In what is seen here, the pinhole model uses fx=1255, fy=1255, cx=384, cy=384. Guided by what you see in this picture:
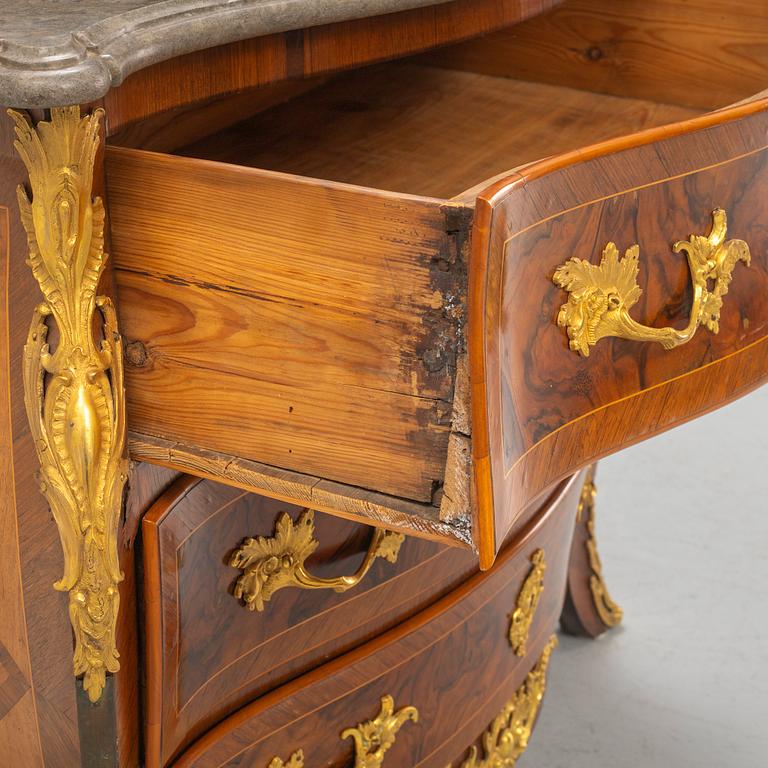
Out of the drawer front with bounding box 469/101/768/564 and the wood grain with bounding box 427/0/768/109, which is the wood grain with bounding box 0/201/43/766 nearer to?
the drawer front with bounding box 469/101/768/564

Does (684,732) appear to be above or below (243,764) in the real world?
below

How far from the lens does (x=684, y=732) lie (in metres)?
1.48

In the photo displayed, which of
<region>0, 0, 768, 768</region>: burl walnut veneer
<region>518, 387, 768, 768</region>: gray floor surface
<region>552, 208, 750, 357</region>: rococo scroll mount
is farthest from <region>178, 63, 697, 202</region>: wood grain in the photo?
<region>518, 387, 768, 768</region>: gray floor surface

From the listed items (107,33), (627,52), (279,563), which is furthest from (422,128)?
(107,33)

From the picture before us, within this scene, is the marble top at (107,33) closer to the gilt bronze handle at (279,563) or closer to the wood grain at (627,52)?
the gilt bronze handle at (279,563)

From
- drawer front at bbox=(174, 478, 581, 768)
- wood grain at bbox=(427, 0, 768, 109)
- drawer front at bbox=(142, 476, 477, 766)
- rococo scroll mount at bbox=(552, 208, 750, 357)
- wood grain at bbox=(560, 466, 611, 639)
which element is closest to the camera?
rococo scroll mount at bbox=(552, 208, 750, 357)

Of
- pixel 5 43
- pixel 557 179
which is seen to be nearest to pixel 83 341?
pixel 5 43

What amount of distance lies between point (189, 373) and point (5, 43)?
0.69 feet

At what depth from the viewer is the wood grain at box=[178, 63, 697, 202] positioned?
3.36ft

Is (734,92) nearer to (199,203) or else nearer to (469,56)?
(469,56)

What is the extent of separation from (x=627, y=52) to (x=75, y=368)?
Result: 0.83 metres

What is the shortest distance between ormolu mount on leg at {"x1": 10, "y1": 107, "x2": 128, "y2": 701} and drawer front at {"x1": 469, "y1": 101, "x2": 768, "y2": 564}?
0.71 ft

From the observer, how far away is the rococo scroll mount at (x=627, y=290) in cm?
70

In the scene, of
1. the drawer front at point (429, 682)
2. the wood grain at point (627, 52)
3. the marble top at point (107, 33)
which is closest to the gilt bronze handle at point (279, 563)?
the drawer front at point (429, 682)
